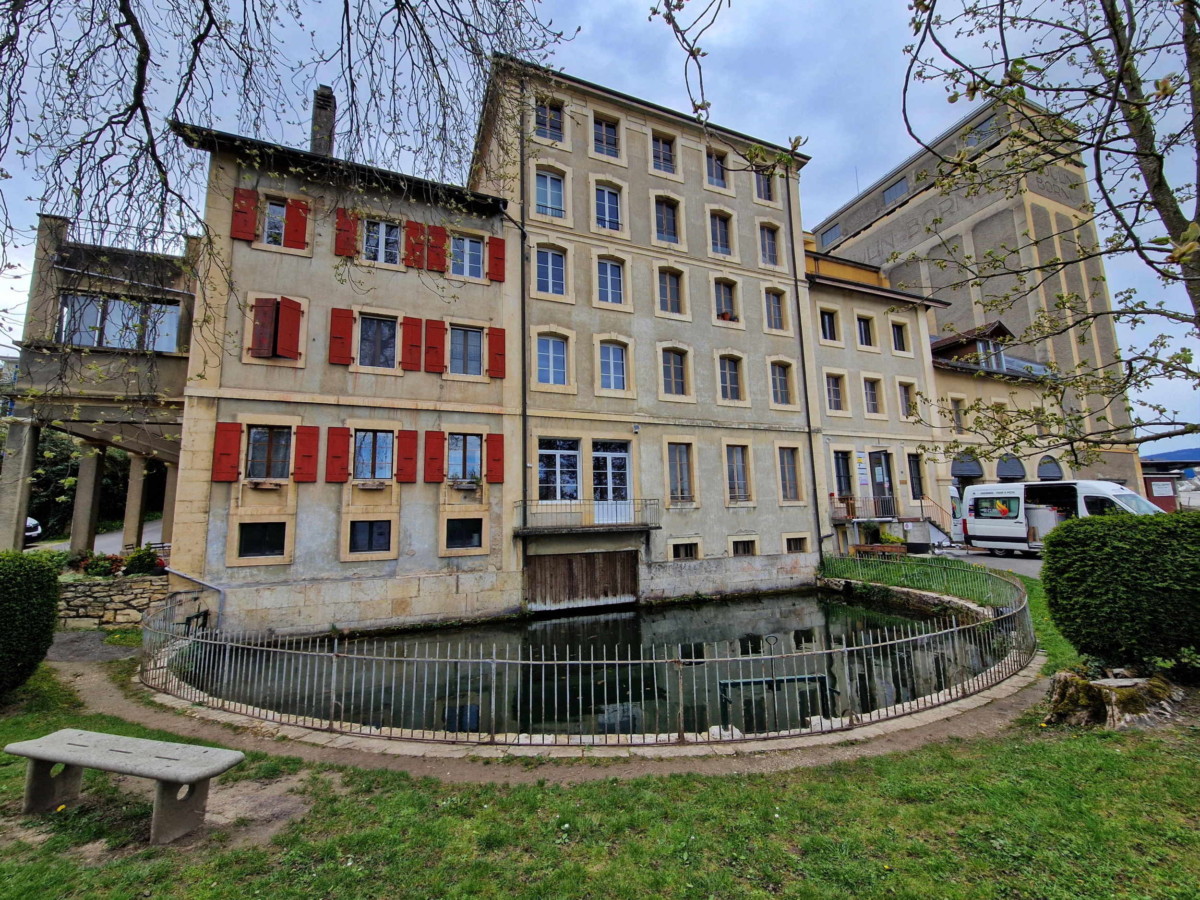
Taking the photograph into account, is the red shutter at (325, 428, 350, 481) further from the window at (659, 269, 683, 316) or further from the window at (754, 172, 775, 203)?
the window at (754, 172, 775, 203)

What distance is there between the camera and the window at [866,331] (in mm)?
22266

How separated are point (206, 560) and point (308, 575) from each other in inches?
84.5

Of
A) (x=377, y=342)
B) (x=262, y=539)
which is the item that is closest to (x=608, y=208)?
(x=377, y=342)

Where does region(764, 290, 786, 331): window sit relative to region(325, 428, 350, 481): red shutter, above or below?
above

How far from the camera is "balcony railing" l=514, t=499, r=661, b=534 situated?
15.0 meters

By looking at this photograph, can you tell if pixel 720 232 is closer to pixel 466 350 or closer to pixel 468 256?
pixel 468 256

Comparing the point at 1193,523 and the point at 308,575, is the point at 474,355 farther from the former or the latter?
the point at 1193,523

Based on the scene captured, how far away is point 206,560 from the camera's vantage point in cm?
1198

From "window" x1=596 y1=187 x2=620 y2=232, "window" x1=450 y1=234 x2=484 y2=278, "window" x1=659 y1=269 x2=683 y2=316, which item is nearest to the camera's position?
"window" x1=450 y1=234 x2=484 y2=278

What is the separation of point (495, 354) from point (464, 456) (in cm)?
316

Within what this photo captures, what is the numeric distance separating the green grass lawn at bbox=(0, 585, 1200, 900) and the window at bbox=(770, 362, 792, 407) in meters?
15.8

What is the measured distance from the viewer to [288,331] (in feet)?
43.3

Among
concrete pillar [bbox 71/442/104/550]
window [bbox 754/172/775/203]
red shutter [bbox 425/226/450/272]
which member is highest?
window [bbox 754/172/775/203]

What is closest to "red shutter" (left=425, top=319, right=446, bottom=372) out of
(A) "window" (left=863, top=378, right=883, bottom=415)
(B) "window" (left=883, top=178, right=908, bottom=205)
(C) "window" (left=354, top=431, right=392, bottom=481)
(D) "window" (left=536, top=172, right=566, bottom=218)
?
(C) "window" (left=354, top=431, right=392, bottom=481)
